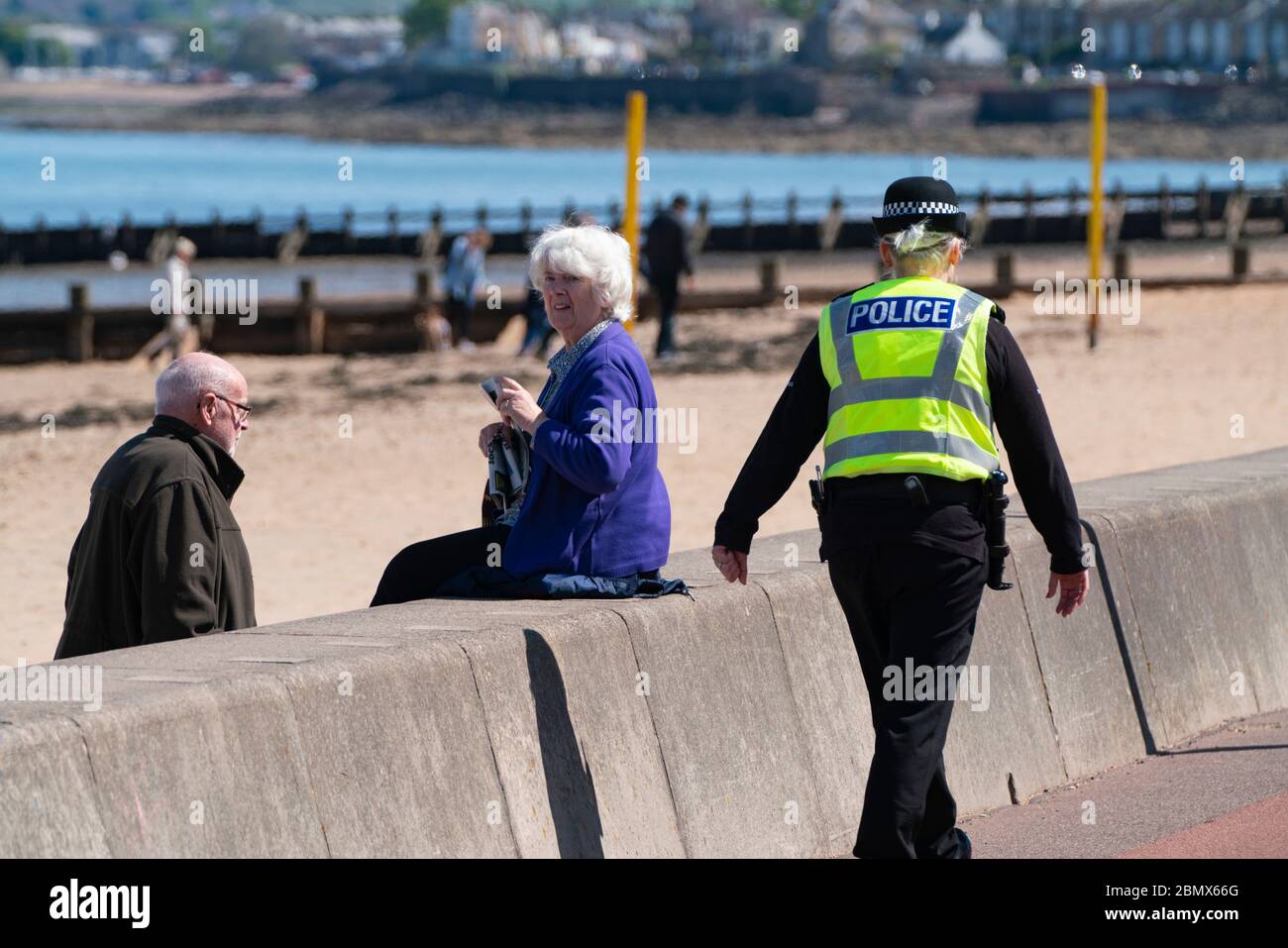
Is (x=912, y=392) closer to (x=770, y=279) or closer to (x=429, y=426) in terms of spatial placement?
(x=429, y=426)

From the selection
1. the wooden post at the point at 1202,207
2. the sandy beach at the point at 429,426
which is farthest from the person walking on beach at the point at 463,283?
the wooden post at the point at 1202,207

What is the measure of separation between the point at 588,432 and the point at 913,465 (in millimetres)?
877

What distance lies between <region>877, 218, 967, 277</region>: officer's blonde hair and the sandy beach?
6.78m

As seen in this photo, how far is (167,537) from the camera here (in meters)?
5.33

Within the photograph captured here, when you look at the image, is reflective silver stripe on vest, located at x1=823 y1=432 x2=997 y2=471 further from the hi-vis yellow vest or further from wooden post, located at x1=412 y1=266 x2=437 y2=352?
wooden post, located at x1=412 y1=266 x2=437 y2=352

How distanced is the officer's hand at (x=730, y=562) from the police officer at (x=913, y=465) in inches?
13.1

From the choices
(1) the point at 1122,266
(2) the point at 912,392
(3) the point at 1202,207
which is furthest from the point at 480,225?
(2) the point at 912,392

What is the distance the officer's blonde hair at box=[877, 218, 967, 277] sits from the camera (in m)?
4.75

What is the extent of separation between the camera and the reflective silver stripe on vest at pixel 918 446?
15.1 feet

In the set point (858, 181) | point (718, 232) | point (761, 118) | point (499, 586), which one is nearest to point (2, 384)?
point (499, 586)

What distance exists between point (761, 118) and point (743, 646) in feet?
623

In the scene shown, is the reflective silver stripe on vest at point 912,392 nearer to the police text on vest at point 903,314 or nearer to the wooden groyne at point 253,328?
the police text on vest at point 903,314
